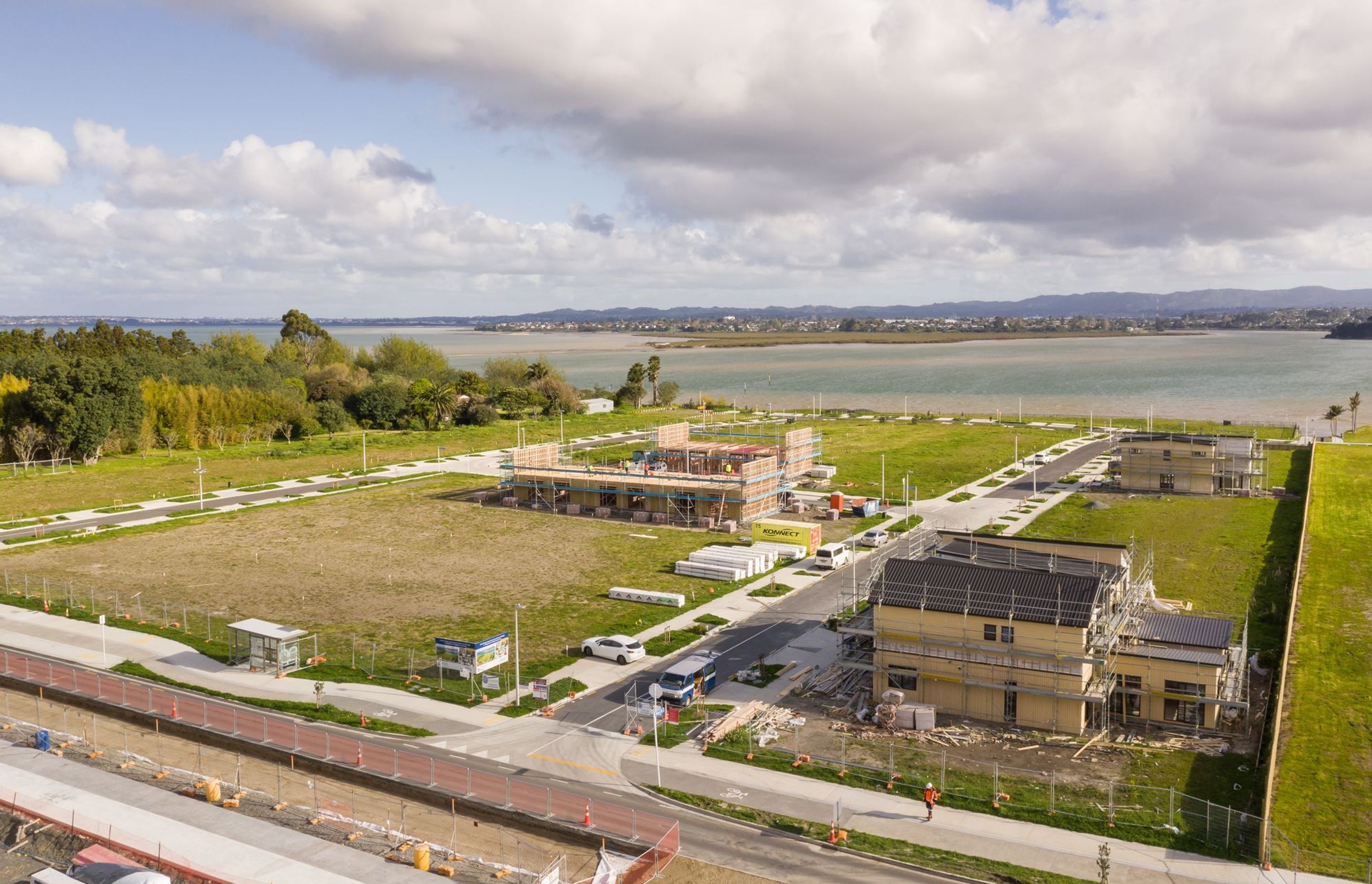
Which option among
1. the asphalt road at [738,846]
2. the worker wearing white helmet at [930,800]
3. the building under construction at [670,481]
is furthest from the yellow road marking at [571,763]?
the building under construction at [670,481]

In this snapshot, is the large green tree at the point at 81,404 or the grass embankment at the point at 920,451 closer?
the grass embankment at the point at 920,451

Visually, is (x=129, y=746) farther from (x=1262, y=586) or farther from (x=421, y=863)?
(x=1262, y=586)

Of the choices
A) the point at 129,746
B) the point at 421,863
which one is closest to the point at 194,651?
the point at 129,746

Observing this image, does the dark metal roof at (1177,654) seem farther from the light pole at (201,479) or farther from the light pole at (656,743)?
the light pole at (201,479)

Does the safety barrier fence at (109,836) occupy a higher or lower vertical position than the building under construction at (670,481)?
lower

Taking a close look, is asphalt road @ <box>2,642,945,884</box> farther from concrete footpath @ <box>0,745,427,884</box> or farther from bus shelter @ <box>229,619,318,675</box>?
bus shelter @ <box>229,619,318,675</box>

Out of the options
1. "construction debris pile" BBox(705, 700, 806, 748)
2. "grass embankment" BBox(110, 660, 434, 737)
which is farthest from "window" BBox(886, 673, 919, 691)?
"grass embankment" BBox(110, 660, 434, 737)
